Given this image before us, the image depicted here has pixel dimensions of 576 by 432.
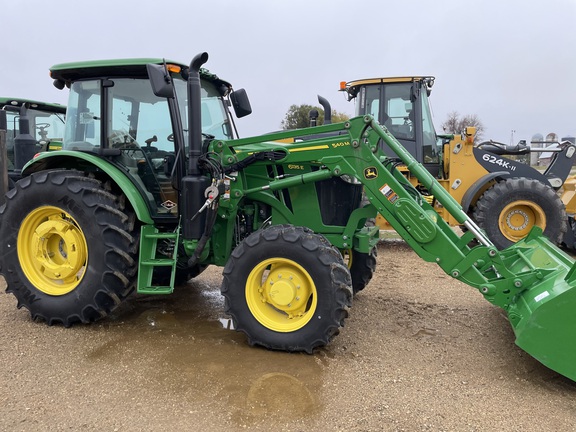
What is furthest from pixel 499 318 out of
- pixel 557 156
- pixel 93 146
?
pixel 557 156

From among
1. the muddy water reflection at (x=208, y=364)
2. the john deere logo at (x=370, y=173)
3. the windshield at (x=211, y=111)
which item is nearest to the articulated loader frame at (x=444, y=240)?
the john deere logo at (x=370, y=173)

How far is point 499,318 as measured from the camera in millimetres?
4691

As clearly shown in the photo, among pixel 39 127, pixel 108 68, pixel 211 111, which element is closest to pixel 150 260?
pixel 211 111

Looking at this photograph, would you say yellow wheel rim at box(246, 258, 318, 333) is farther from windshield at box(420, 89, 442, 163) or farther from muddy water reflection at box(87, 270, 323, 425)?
windshield at box(420, 89, 442, 163)

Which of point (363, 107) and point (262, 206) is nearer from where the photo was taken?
point (262, 206)

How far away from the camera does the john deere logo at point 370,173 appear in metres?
3.96

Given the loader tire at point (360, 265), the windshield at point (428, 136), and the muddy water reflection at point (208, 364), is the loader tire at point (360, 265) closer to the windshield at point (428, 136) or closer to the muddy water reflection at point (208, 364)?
the muddy water reflection at point (208, 364)

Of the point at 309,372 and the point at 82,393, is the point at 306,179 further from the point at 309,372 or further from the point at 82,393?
the point at 82,393

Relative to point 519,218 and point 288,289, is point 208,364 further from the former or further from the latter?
point 519,218

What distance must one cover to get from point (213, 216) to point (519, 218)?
5709mm

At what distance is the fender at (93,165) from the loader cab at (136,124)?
83mm

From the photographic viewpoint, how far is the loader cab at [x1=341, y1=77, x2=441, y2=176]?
8.32 m

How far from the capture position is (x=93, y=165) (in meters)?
4.64

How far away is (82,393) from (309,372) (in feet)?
5.18
